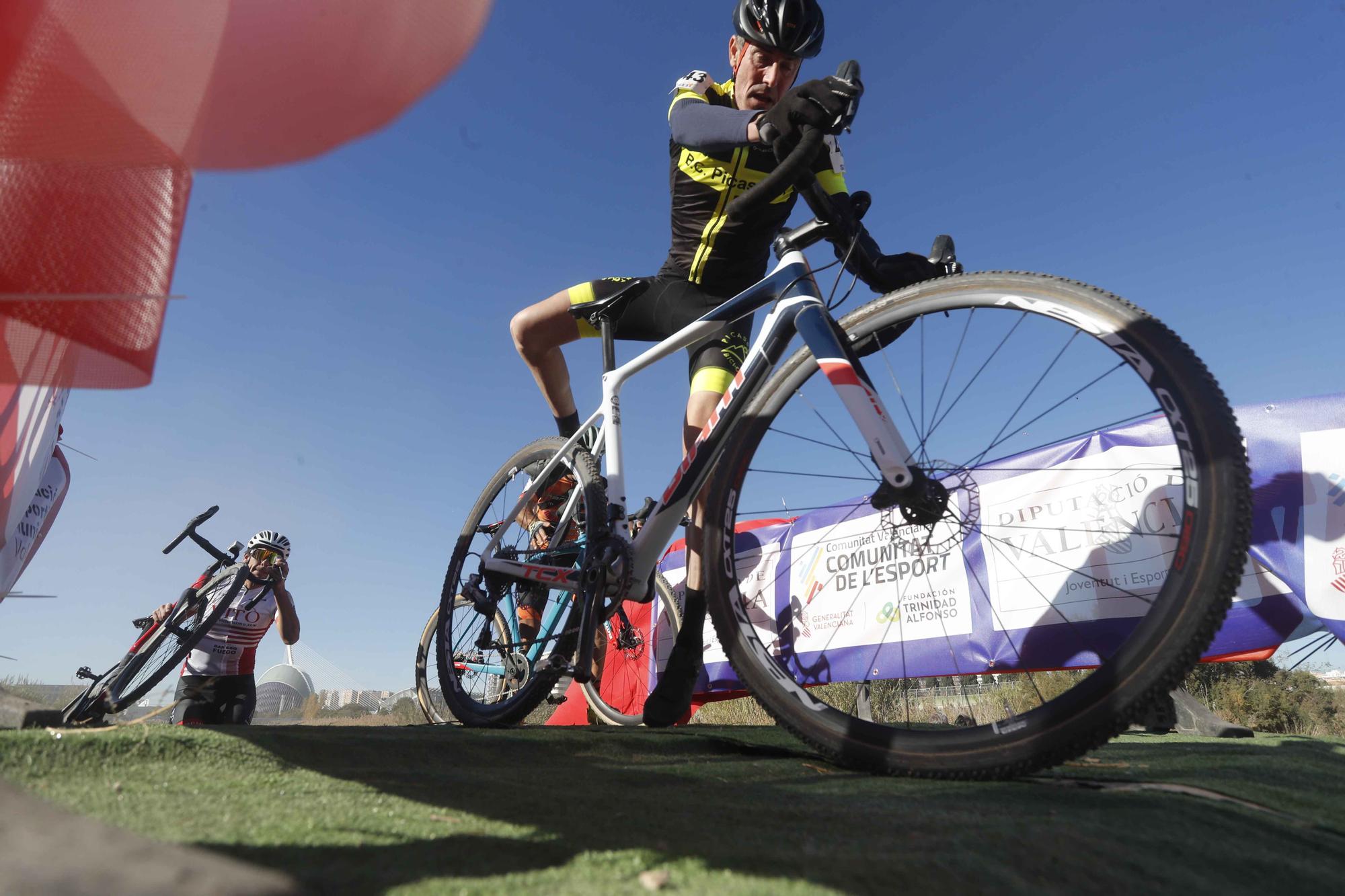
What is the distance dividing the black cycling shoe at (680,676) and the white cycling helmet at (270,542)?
5140mm

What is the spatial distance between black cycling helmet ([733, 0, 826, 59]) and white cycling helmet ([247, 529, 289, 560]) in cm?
576

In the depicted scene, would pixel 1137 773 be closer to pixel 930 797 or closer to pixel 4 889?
pixel 930 797

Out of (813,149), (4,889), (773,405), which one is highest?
(813,149)

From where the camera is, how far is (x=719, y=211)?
2701mm

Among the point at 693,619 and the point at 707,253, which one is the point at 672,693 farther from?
the point at 707,253

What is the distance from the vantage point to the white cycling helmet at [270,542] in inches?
242

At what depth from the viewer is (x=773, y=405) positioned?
2.16 metres

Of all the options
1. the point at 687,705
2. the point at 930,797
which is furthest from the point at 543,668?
the point at 930,797

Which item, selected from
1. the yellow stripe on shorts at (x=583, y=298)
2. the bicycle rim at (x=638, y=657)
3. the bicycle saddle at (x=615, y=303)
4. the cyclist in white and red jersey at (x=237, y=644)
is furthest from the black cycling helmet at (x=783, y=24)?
the cyclist in white and red jersey at (x=237, y=644)

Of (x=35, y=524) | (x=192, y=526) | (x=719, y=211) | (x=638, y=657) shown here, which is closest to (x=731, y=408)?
(x=719, y=211)

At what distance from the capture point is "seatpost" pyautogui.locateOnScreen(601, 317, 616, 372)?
2.78 meters

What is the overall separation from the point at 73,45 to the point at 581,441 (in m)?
1.90

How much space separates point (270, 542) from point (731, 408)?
5.54 m

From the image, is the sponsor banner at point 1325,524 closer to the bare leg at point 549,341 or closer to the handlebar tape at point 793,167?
the handlebar tape at point 793,167
